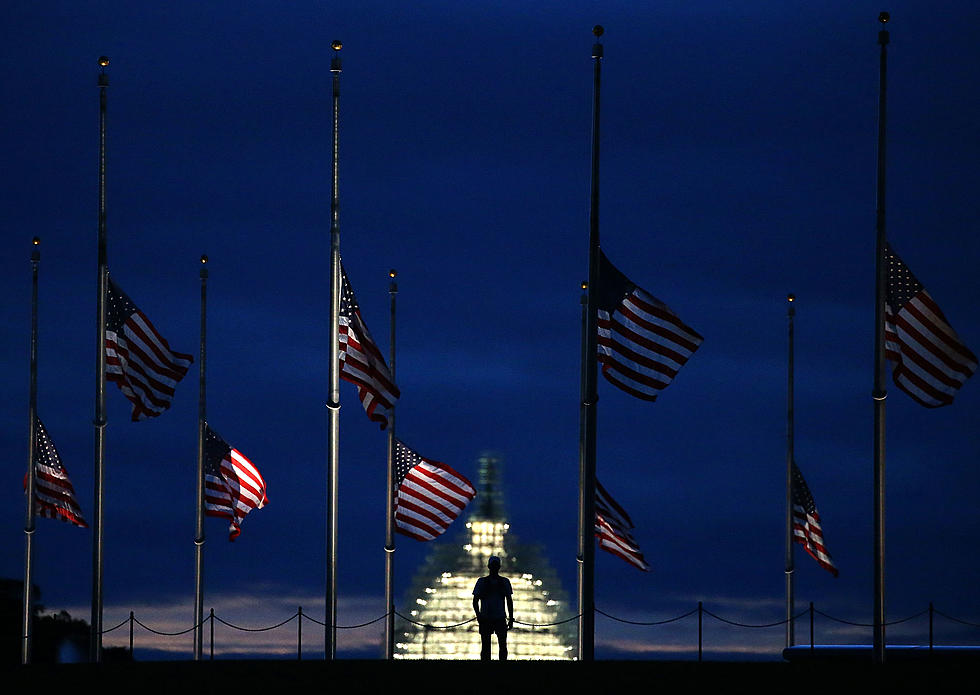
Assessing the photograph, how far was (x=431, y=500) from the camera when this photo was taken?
42250 millimetres

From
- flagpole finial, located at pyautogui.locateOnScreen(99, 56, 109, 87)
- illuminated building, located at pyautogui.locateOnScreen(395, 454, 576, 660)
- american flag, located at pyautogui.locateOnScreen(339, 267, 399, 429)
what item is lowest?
illuminated building, located at pyautogui.locateOnScreen(395, 454, 576, 660)

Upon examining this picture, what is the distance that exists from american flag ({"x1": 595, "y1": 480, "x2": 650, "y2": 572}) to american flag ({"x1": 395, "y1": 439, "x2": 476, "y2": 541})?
298 centimetres

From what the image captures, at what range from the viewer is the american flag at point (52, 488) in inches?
1716

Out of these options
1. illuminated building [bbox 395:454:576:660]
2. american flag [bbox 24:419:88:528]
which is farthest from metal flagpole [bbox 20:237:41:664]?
illuminated building [bbox 395:454:576:660]

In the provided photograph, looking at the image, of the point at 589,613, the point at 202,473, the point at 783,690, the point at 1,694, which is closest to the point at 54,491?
the point at 202,473

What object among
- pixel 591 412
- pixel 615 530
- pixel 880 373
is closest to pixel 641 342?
pixel 591 412

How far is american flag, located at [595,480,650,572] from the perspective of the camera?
Answer: 41156mm

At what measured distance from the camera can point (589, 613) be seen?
34.8m

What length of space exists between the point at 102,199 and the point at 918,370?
17376 millimetres

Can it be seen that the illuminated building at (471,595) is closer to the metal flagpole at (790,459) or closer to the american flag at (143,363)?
the metal flagpole at (790,459)

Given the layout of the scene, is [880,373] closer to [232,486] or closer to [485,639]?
[485,639]

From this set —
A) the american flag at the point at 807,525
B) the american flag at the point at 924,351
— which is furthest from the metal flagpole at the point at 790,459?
the american flag at the point at 924,351

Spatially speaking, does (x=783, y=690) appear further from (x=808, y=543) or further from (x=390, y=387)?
(x=808, y=543)

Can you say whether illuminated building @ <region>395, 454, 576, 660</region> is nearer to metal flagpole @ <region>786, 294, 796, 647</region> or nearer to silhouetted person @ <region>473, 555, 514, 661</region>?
metal flagpole @ <region>786, 294, 796, 647</region>
